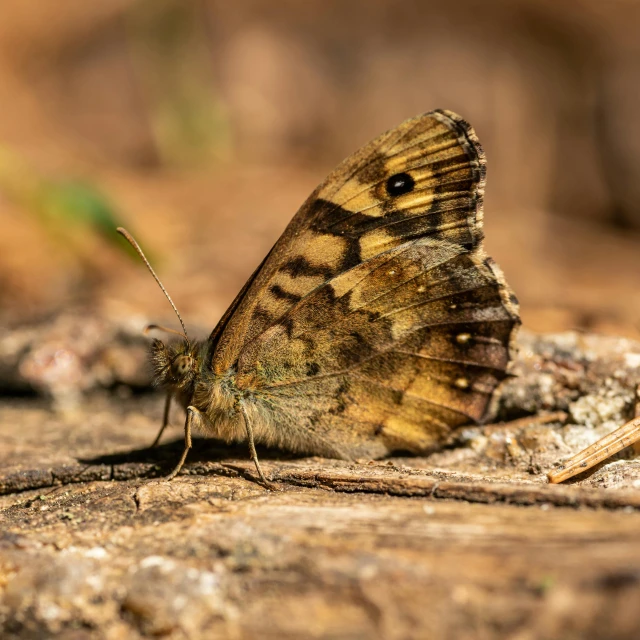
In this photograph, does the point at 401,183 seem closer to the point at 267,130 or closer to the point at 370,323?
the point at 370,323

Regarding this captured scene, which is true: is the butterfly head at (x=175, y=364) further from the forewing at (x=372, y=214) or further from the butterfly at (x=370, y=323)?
the forewing at (x=372, y=214)

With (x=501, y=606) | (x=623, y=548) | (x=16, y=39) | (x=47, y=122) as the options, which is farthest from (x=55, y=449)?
(x=16, y=39)

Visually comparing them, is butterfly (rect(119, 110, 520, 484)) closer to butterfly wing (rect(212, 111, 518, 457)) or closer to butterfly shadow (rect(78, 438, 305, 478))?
butterfly wing (rect(212, 111, 518, 457))

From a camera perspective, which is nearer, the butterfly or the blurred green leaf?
the butterfly

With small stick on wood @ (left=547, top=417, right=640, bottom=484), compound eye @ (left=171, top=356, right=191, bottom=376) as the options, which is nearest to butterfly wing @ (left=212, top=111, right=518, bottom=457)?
compound eye @ (left=171, top=356, right=191, bottom=376)

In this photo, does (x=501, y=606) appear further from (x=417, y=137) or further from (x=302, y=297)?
(x=417, y=137)
